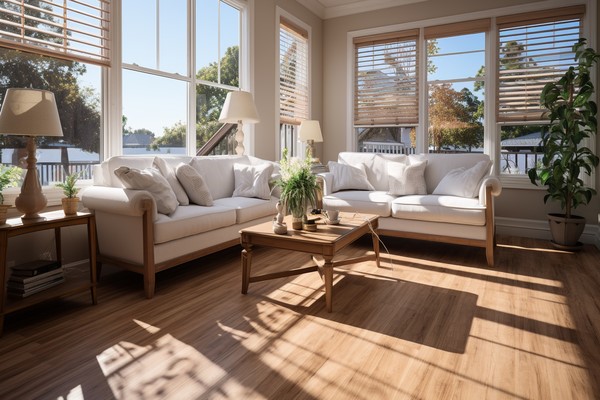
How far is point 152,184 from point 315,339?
166cm

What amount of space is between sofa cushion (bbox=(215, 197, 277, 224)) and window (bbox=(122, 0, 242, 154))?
0.85 m

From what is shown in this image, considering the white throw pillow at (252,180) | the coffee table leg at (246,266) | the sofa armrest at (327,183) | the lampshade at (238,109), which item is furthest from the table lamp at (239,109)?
the coffee table leg at (246,266)

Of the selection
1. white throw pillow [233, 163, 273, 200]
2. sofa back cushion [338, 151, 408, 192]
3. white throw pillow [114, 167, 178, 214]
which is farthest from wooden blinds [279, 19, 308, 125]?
white throw pillow [114, 167, 178, 214]

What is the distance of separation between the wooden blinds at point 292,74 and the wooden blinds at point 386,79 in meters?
0.81

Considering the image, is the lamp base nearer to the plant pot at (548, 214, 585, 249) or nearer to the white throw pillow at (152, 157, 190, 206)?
the white throw pillow at (152, 157, 190, 206)

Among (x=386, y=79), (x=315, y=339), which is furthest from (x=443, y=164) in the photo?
(x=315, y=339)

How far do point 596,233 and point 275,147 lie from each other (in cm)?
387

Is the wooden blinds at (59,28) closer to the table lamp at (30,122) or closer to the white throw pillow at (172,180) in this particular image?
the table lamp at (30,122)

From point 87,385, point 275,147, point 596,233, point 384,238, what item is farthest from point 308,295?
point 596,233

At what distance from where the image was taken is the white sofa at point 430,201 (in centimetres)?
367

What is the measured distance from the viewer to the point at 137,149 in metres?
3.75

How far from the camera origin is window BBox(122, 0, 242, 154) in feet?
12.0

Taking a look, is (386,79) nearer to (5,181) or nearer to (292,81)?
(292,81)

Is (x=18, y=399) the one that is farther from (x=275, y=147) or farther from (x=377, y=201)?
(x=275, y=147)
